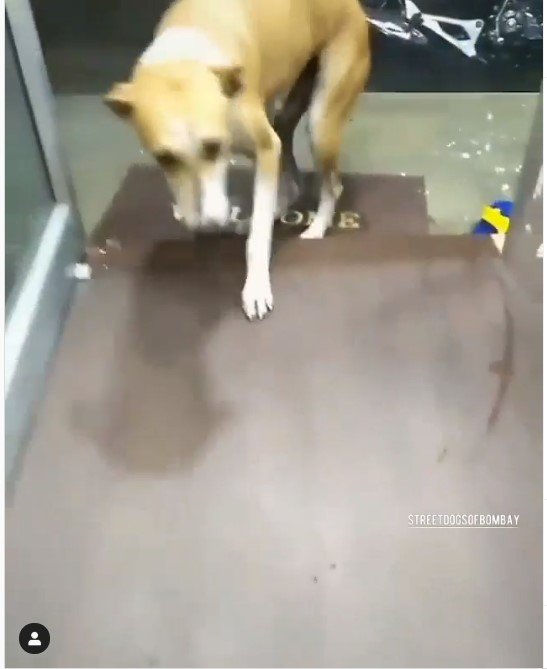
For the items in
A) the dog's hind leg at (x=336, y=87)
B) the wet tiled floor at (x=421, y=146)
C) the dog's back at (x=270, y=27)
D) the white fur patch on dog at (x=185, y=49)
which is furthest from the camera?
the wet tiled floor at (x=421, y=146)

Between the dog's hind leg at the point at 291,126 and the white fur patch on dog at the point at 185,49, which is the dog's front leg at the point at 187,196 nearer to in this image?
the white fur patch on dog at the point at 185,49

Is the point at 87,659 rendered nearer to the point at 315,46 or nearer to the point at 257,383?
the point at 257,383

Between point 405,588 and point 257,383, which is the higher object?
point 257,383

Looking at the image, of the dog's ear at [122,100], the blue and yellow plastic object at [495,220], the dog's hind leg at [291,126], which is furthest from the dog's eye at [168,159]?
the blue and yellow plastic object at [495,220]

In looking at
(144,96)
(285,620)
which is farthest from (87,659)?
(144,96)

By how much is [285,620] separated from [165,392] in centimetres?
52

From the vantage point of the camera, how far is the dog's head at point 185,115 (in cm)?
126

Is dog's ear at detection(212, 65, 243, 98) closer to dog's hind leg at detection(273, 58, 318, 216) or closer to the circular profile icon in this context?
dog's hind leg at detection(273, 58, 318, 216)

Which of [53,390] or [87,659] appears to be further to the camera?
[53,390]

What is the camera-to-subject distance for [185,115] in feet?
4.11

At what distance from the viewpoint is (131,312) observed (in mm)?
1604

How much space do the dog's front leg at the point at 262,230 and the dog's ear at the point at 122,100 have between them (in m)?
0.31

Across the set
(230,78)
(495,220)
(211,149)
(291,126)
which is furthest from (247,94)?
(495,220)

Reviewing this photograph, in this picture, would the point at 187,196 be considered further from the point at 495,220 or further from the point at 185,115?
the point at 495,220
